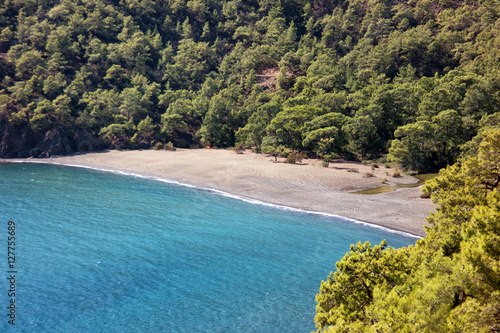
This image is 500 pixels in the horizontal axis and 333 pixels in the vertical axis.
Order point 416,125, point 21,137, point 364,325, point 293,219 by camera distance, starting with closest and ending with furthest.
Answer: point 364,325
point 293,219
point 416,125
point 21,137

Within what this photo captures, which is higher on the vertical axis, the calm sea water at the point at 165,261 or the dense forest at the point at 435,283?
the dense forest at the point at 435,283

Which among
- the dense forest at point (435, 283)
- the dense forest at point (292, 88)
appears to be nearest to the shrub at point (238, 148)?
the dense forest at point (292, 88)

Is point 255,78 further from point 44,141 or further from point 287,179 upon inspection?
point 44,141

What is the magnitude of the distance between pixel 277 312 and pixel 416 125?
158 feet

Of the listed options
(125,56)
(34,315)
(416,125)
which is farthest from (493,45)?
(125,56)

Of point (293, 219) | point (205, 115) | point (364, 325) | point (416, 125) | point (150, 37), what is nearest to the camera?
point (364, 325)

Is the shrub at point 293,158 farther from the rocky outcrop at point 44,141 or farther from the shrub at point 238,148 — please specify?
the rocky outcrop at point 44,141

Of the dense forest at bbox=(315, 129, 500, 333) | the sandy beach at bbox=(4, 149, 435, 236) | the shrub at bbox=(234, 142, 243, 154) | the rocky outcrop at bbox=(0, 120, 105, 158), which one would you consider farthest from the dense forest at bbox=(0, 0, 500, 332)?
the sandy beach at bbox=(4, 149, 435, 236)

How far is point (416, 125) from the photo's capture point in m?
58.3

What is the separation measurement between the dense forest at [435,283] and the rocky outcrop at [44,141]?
86693 millimetres

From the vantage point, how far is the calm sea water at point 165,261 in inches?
862

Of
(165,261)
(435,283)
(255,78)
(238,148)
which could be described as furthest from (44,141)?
(435,283)

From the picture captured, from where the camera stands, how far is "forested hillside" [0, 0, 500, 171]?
66938 millimetres

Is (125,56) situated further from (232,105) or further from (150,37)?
(232,105)
